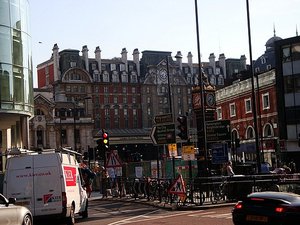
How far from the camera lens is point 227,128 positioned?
3148 cm

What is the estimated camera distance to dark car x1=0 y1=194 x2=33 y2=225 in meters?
13.9

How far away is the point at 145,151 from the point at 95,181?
291 ft

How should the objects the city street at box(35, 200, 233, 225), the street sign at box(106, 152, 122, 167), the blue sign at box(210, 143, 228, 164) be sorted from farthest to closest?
1. the street sign at box(106, 152, 122, 167)
2. the blue sign at box(210, 143, 228, 164)
3. the city street at box(35, 200, 233, 225)

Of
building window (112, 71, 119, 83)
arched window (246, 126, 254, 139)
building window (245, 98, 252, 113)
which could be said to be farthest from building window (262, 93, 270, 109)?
building window (112, 71, 119, 83)

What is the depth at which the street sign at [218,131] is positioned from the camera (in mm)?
31328

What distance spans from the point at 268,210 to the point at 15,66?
32.9m

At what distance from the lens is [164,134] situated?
28.0 m

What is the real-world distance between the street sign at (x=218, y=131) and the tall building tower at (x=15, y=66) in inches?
634

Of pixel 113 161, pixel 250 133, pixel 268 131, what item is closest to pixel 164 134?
pixel 113 161

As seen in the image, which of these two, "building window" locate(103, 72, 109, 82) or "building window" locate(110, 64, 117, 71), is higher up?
"building window" locate(110, 64, 117, 71)

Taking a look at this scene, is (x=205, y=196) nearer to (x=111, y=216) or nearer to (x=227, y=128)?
(x=111, y=216)

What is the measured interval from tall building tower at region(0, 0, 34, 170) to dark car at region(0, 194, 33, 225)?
26.7 meters

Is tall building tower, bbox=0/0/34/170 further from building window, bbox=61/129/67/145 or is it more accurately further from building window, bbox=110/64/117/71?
building window, bbox=110/64/117/71

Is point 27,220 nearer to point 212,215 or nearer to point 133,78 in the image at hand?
point 212,215
